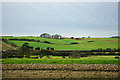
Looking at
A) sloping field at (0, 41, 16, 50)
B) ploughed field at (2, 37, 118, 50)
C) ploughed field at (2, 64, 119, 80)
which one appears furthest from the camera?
ploughed field at (2, 37, 118, 50)

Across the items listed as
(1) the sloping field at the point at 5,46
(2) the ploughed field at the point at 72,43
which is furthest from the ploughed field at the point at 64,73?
(2) the ploughed field at the point at 72,43

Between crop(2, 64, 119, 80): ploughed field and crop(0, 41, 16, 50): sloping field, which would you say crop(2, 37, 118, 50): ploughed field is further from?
crop(2, 64, 119, 80): ploughed field

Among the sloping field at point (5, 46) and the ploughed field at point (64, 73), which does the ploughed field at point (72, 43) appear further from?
the ploughed field at point (64, 73)

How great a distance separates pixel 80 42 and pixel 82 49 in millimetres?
3519

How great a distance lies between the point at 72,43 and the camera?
4106cm

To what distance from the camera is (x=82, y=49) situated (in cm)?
3838

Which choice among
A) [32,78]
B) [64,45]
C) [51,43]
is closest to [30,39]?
[51,43]

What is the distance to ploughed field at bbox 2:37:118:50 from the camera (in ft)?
127

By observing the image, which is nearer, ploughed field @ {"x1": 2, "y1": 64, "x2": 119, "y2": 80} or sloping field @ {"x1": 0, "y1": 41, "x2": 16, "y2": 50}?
ploughed field @ {"x1": 2, "y1": 64, "x2": 119, "y2": 80}

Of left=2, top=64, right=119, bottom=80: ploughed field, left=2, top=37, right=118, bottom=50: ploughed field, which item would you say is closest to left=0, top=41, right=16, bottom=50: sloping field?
left=2, top=37, right=118, bottom=50: ploughed field

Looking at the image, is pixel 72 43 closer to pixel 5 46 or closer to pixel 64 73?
pixel 5 46

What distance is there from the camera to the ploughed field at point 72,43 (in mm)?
38562

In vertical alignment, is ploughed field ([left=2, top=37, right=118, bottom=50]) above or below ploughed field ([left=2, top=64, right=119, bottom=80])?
above

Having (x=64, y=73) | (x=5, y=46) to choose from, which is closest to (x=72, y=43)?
(x=5, y=46)
